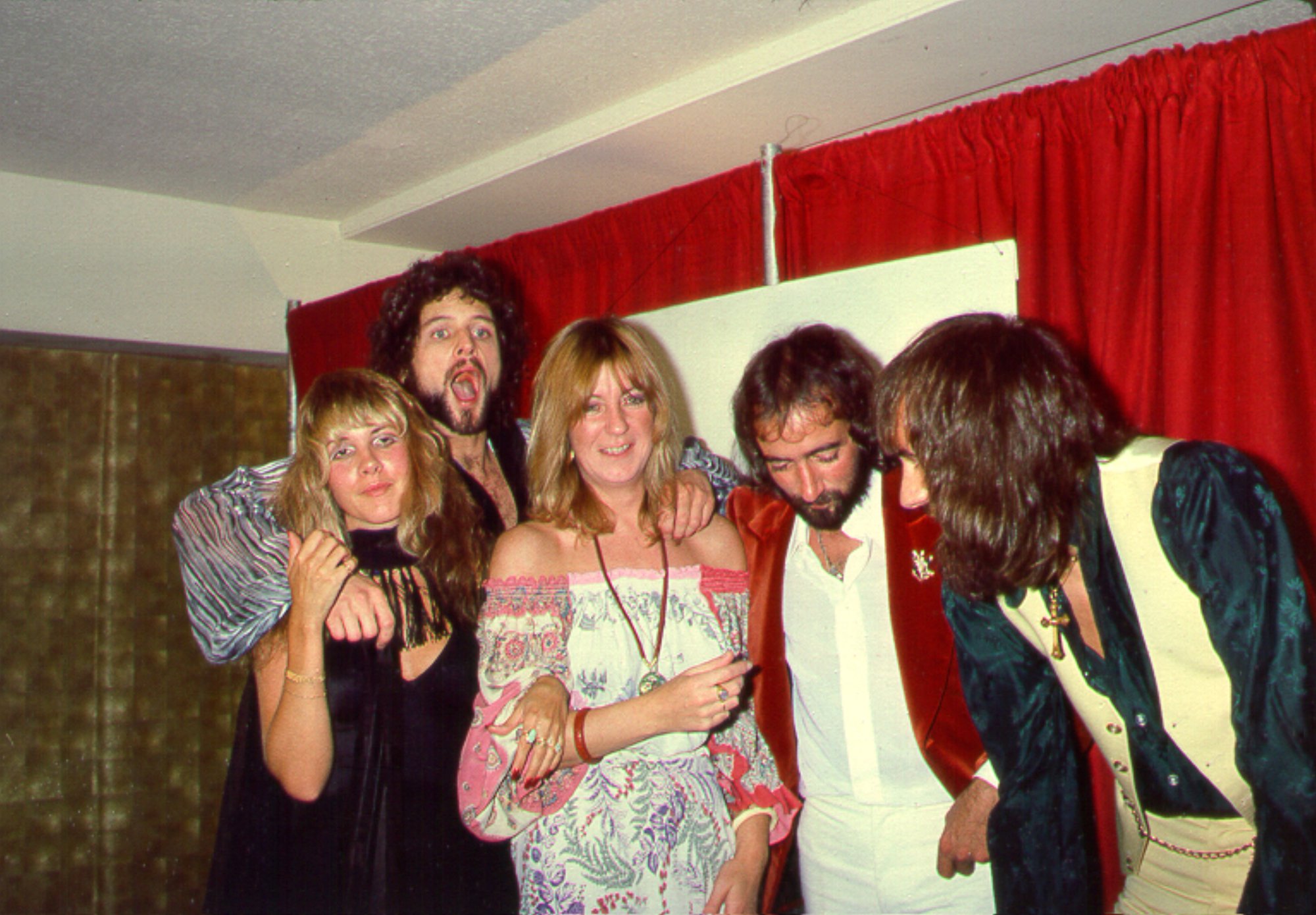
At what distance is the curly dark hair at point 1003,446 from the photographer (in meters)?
1.32

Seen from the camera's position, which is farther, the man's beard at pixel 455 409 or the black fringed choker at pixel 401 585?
the man's beard at pixel 455 409

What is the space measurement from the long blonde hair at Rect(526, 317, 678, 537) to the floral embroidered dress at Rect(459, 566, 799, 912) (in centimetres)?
13

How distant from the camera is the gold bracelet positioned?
60.9 inches

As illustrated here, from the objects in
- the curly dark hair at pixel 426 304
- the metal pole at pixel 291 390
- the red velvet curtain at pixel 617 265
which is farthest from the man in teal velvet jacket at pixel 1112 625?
the metal pole at pixel 291 390

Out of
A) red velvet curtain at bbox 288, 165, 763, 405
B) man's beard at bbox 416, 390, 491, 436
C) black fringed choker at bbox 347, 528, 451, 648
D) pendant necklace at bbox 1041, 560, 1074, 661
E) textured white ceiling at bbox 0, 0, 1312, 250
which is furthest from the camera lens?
red velvet curtain at bbox 288, 165, 763, 405

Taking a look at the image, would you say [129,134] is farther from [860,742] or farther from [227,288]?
[860,742]

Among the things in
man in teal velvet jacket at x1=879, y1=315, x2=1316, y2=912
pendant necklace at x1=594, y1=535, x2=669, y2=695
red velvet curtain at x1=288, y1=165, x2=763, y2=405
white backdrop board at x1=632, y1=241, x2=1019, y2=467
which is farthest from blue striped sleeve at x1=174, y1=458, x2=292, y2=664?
red velvet curtain at x1=288, y1=165, x2=763, y2=405

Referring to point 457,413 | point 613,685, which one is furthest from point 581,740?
point 457,413

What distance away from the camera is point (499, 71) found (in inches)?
107

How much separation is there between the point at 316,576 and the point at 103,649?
9.20 ft

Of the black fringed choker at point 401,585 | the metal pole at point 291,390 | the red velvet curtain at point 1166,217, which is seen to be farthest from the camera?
the metal pole at point 291,390

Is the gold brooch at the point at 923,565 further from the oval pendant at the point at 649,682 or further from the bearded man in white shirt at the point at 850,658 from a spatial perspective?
the oval pendant at the point at 649,682

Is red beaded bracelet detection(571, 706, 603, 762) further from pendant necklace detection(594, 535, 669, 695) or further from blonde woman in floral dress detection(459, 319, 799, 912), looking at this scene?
pendant necklace detection(594, 535, 669, 695)

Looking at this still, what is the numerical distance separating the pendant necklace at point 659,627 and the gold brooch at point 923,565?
449mm
